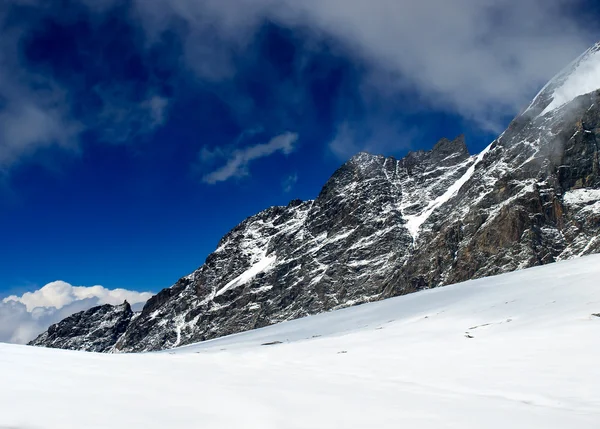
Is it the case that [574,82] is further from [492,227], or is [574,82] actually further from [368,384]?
[368,384]

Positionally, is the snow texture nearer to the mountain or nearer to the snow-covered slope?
the mountain

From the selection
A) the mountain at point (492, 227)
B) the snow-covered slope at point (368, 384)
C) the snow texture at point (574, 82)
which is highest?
the snow texture at point (574, 82)

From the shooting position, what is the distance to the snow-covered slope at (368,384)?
584cm

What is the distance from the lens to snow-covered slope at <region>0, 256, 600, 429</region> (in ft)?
19.1

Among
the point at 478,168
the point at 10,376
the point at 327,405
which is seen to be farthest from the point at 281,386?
the point at 478,168

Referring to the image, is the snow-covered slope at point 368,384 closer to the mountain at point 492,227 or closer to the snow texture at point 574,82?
the mountain at point 492,227

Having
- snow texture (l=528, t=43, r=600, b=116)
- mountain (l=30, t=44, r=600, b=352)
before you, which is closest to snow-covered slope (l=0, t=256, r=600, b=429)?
mountain (l=30, t=44, r=600, b=352)

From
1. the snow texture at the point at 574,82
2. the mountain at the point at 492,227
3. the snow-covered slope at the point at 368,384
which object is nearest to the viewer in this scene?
the snow-covered slope at the point at 368,384

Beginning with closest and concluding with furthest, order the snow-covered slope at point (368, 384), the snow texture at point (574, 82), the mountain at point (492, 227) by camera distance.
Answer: the snow-covered slope at point (368, 384) → the mountain at point (492, 227) → the snow texture at point (574, 82)

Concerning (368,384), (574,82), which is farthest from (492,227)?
(368,384)

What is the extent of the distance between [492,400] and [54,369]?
8.27m

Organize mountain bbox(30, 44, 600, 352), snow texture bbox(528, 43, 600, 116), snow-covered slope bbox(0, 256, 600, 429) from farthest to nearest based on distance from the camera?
snow texture bbox(528, 43, 600, 116)
mountain bbox(30, 44, 600, 352)
snow-covered slope bbox(0, 256, 600, 429)

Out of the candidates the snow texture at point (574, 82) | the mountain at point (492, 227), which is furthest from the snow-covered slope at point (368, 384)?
Result: the snow texture at point (574, 82)

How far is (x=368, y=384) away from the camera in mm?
10102
